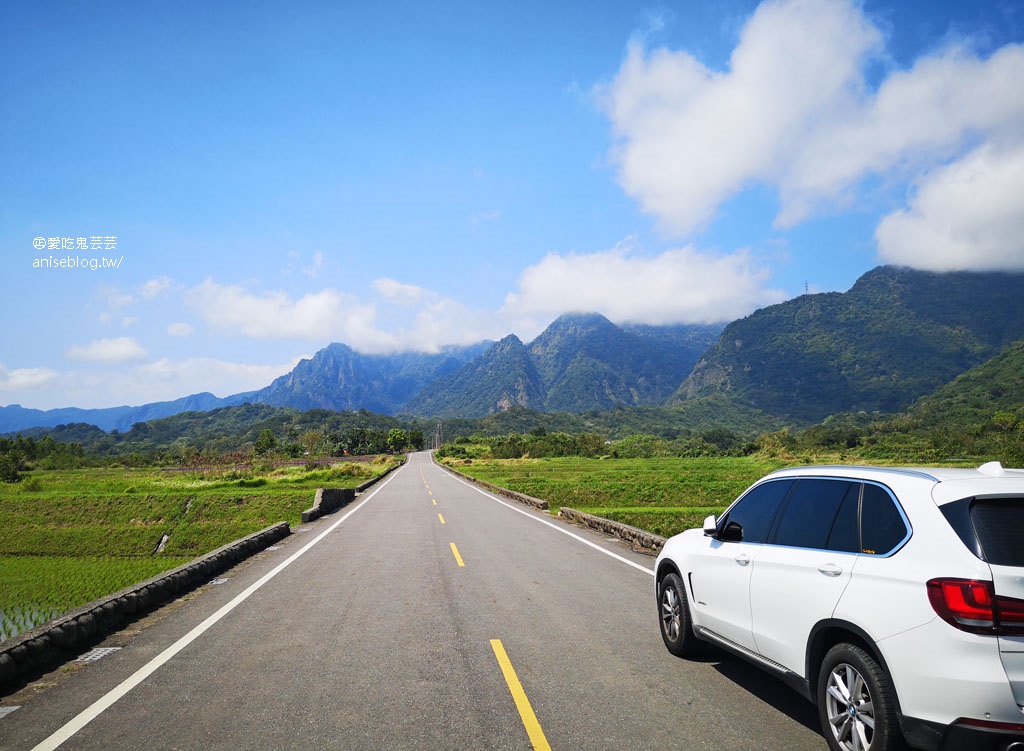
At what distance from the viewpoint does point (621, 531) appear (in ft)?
47.9

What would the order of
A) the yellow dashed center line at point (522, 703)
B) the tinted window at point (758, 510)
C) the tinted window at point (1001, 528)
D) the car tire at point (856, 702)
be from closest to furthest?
the tinted window at point (1001, 528)
the car tire at point (856, 702)
the yellow dashed center line at point (522, 703)
the tinted window at point (758, 510)

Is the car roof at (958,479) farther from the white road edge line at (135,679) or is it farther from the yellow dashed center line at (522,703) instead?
the white road edge line at (135,679)

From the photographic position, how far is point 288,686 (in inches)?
197

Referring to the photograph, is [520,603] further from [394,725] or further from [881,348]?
[881,348]

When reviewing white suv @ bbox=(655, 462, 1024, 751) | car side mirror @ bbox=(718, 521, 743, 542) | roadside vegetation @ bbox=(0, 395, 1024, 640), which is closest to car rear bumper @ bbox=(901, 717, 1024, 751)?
white suv @ bbox=(655, 462, 1024, 751)

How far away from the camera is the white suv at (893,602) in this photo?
2.90 m

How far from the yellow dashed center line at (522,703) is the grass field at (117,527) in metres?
12.8

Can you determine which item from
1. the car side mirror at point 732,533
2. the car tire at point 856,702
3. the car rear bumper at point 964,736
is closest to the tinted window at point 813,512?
the car side mirror at point 732,533

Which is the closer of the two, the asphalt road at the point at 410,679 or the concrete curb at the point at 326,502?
the asphalt road at the point at 410,679

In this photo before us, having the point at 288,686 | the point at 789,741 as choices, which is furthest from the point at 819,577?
the point at 288,686

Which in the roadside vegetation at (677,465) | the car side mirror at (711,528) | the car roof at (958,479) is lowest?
the roadside vegetation at (677,465)

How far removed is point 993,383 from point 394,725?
411ft

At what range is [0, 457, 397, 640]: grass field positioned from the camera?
17109 millimetres

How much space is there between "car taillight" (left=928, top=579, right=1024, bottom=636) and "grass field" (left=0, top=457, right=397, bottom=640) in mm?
16561
